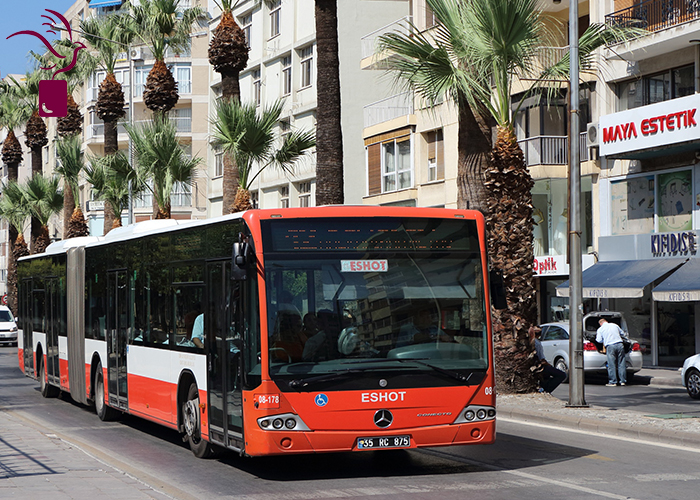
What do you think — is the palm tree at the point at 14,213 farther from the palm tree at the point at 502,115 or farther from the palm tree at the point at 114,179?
the palm tree at the point at 502,115

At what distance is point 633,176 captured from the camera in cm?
3144

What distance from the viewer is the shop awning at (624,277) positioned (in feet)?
92.4

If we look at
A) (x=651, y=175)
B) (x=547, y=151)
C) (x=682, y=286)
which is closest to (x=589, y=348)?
(x=682, y=286)

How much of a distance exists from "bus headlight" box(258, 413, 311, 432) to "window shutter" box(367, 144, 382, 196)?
33623mm

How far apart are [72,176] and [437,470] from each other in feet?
149

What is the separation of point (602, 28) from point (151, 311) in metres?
10.8

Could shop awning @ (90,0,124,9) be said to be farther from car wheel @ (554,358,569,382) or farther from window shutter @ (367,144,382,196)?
car wheel @ (554,358,569,382)

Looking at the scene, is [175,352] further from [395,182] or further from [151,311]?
[395,182]

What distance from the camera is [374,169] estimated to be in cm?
4366

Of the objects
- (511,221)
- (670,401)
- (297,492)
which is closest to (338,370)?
(297,492)

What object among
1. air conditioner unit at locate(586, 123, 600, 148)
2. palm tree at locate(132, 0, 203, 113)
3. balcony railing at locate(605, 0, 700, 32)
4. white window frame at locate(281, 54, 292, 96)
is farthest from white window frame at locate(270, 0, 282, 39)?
air conditioner unit at locate(586, 123, 600, 148)

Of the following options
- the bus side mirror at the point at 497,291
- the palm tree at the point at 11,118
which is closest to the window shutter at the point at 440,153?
the bus side mirror at the point at 497,291

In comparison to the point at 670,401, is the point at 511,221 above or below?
above

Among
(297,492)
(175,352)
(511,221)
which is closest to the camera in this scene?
(297,492)
